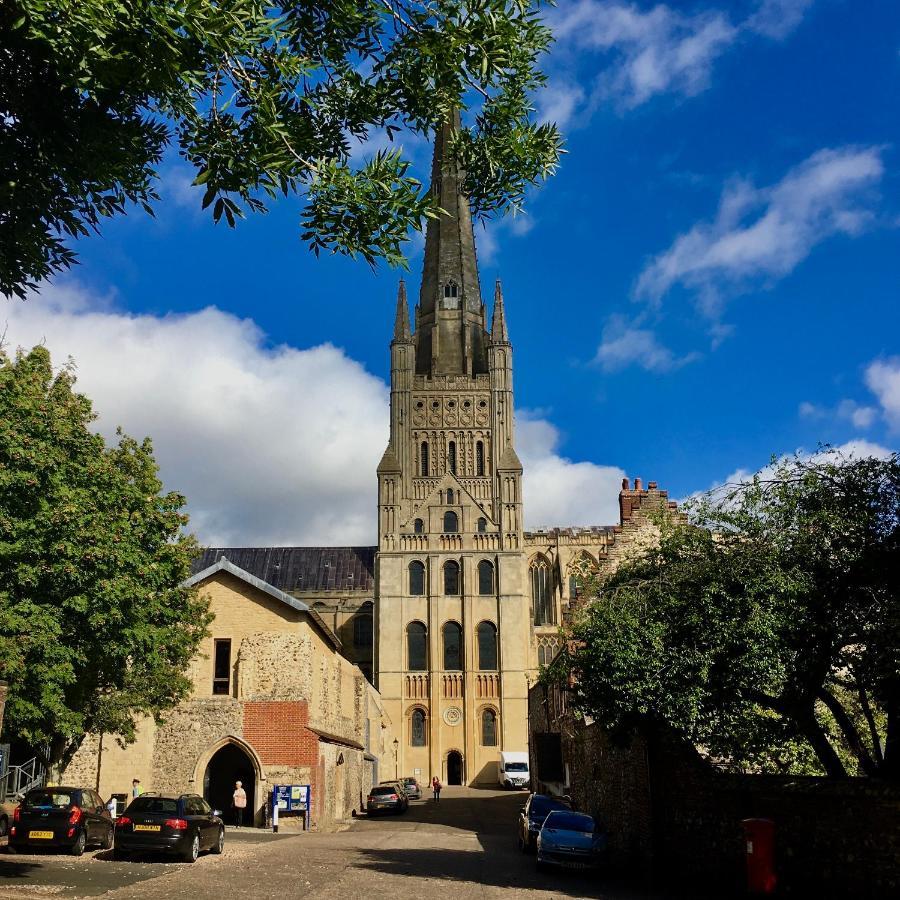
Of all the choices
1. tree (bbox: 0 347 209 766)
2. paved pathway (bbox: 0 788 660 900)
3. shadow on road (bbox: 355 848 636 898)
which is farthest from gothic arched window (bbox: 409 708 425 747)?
shadow on road (bbox: 355 848 636 898)

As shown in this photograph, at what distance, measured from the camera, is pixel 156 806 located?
1931 centimetres

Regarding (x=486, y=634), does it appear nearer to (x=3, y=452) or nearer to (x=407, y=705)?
(x=407, y=705)

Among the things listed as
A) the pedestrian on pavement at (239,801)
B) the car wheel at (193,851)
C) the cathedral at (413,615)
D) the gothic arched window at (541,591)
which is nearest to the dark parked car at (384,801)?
the cathedral at (413,615)

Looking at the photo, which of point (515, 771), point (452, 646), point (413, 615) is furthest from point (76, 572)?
point (452, 646)

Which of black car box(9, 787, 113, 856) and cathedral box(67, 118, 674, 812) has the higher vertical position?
cathedral box(67, 118, 674, 812)

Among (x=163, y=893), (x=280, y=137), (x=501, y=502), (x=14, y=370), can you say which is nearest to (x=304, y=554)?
(x=501, y=502)

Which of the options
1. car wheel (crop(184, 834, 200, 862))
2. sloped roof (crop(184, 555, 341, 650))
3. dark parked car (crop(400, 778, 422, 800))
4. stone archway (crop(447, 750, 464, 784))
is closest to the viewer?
car wheel (crop(184, 834, 200, 862))

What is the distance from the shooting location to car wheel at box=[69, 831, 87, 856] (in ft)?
63.0

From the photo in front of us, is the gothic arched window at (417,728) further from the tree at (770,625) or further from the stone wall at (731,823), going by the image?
the tree at (770,625)

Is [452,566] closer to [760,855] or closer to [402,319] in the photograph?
[402,319]

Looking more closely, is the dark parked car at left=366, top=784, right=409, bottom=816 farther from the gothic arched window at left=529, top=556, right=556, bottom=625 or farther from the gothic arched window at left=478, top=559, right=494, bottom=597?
the gothic arched window at left=529, top=556, right=556, bottom=625

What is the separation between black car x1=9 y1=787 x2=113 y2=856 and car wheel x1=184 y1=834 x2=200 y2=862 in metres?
2.35

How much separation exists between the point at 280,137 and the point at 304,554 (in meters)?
84.3

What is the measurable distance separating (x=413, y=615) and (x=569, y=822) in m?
53.7
